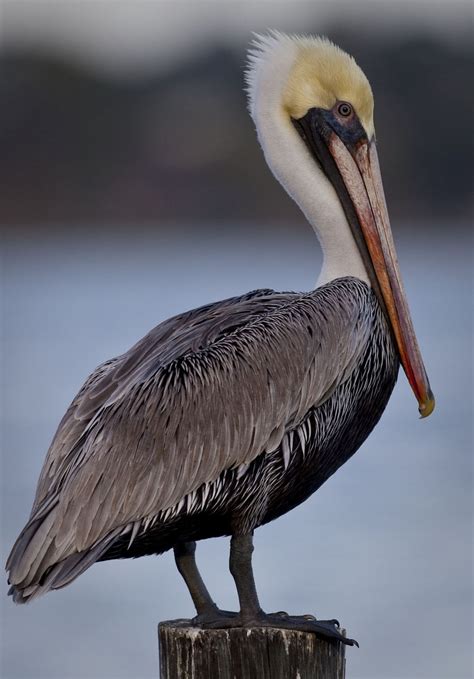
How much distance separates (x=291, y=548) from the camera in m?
10.2

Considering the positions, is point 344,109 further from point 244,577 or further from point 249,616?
point 249,616

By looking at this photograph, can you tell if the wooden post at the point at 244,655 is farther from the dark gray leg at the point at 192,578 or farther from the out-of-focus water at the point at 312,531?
the out-of-focus water at the point at 312,531

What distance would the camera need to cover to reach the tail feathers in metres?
4.58

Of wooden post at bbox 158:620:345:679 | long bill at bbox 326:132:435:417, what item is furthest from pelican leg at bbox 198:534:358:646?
long bill at bbox 326:132:435:417

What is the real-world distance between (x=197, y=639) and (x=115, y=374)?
36.4 inches

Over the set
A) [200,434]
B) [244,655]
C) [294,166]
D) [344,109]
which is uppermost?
[344,109]

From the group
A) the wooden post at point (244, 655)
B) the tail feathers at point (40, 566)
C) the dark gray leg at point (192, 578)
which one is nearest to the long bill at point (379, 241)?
the dark gray leg at point (192, 578)

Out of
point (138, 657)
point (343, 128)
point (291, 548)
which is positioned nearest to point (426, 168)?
point (291, 548)

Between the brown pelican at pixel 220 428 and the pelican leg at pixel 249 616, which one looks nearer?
the pelican leg at pixel 249 616

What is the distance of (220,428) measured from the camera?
4.81 meters

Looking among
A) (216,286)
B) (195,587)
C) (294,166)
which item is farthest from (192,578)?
(216,286)

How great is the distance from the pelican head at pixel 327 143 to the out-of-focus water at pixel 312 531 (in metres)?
3.42

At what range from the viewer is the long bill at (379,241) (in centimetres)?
516

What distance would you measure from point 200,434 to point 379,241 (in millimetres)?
975
